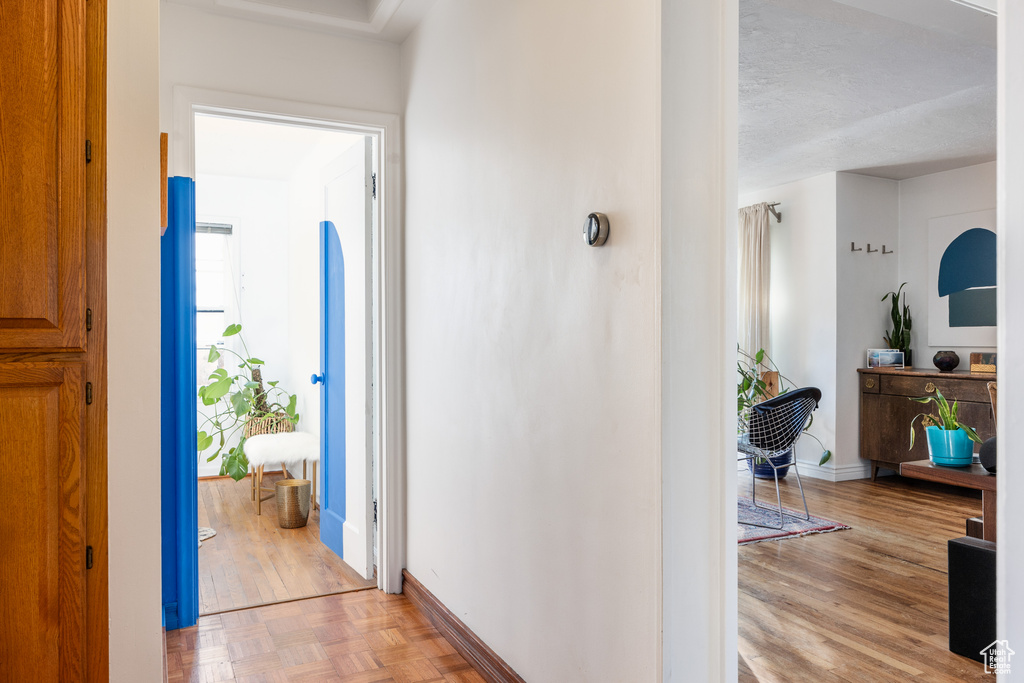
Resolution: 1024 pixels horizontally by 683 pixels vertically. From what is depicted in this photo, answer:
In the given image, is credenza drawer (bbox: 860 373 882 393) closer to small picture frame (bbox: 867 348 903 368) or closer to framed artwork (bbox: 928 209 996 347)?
small picture frame (bbox: 867 348 903 368)

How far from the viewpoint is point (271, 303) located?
6.12 metres

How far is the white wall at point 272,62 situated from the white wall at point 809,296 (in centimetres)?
414

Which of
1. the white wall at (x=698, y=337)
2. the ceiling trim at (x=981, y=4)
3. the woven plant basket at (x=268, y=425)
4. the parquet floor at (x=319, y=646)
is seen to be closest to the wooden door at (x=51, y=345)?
the parquet floor at (x=319, y=646)

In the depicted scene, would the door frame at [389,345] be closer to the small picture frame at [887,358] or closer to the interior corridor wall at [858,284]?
the interior corridor wall at [858,284]

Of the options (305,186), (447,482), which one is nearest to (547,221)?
(447,482)

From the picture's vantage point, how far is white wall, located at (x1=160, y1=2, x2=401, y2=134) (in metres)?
2.87

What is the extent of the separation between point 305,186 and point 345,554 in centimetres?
300

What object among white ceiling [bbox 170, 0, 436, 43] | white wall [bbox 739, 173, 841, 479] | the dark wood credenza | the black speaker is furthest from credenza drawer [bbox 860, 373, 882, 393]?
white ceiling [bbox 170, 0, 436, 43]

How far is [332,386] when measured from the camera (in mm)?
3875

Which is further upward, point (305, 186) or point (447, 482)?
point (305, 186)

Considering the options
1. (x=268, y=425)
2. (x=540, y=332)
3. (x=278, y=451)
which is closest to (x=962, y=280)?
(x=540, y=332)

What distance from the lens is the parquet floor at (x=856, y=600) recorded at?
8.25 feet

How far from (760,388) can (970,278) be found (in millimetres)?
1838

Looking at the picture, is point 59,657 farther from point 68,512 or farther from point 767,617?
point 767,617
